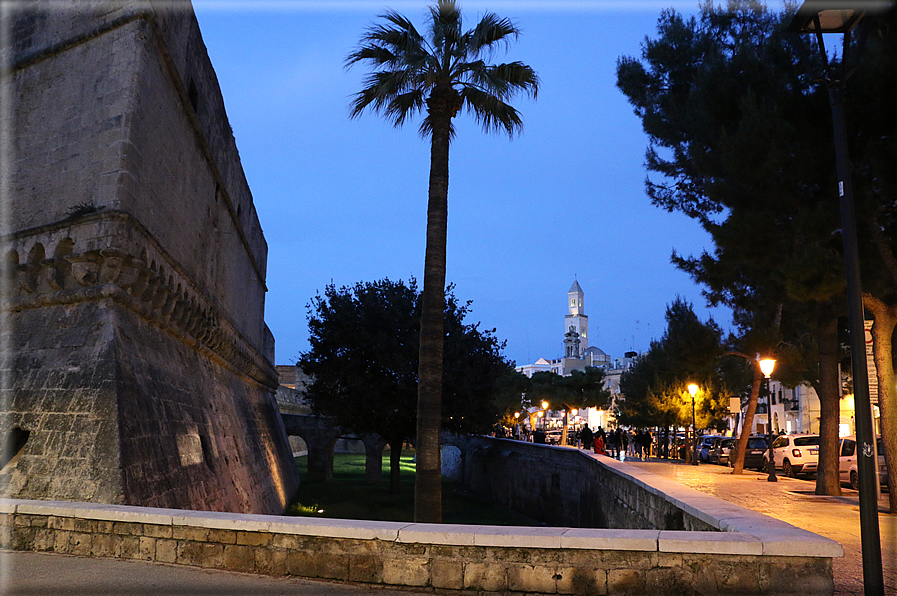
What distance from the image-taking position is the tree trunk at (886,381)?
12032 millimetres

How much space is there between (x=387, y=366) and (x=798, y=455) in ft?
50.6

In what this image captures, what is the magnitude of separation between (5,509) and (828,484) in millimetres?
15779

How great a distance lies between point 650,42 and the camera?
18391mm

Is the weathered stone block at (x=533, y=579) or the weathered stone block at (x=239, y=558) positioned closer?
the weathered stone block at (x=533, y=579)

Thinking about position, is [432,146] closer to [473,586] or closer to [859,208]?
[859,208]

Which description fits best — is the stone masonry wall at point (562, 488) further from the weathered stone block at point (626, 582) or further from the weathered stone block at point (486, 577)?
the weathered stone block at point (486, 577)

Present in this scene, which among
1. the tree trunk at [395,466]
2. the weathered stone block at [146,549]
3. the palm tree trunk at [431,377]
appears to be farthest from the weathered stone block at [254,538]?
the tree trunk at [395,466]

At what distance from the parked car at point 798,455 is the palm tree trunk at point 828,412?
9.70 m

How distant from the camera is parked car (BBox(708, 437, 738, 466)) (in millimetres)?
32812

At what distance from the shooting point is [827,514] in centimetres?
1202

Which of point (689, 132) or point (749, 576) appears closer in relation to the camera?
point (749, 576)

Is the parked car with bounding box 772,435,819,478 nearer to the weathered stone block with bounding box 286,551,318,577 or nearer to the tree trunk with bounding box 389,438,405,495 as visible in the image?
the tree trunk with bounding box 389,438,405,495

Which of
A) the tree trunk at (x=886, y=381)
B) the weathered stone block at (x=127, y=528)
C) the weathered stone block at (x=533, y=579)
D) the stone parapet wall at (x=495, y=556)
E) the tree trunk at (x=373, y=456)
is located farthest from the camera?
the tree trunk at (x=373, y=456)

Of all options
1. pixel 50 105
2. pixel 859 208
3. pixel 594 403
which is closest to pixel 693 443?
pixel 859 208
